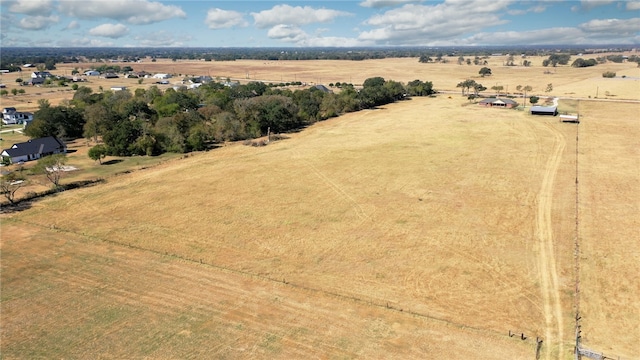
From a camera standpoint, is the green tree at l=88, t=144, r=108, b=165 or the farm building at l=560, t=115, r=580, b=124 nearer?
the green tree at l=88, t=144, r=108, b=165

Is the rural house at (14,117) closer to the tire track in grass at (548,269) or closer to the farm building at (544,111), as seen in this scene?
the tire track in grass at (548,269)

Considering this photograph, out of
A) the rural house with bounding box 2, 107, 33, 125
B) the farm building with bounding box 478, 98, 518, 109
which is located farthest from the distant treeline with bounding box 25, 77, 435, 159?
the farm building with bounding box 478, 98, 518, 109

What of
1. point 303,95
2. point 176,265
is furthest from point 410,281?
point 303,95

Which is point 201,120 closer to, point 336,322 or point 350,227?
point 350,227

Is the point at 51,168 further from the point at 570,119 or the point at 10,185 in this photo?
the point at 570,119

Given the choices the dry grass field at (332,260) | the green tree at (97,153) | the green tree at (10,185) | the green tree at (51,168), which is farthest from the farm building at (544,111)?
the green tree at (10,185)

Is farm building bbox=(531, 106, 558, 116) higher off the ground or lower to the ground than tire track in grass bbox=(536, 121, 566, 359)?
higher

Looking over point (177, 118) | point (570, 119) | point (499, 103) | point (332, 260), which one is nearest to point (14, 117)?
point (177, 118)

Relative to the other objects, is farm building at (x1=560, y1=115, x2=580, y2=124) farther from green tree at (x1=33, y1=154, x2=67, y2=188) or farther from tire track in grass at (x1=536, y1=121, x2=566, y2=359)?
green tree at (x1=33, y1=154, x2=67, y2=188)
